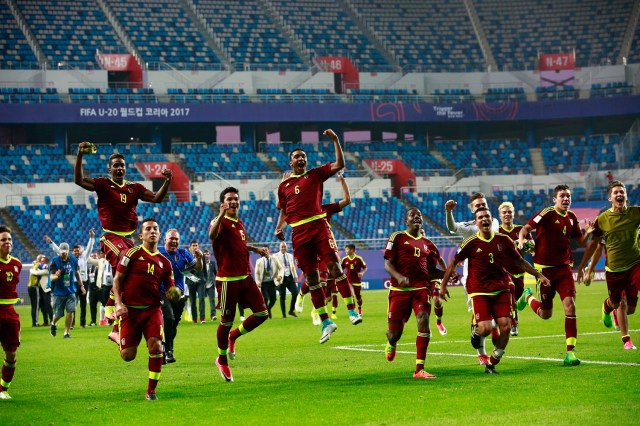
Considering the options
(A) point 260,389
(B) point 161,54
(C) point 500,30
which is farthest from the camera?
(C) point 500,30

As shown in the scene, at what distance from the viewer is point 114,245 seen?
15.6 meters

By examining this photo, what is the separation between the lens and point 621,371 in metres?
14.1

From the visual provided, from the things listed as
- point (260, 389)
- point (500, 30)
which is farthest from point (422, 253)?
point (500, 30)

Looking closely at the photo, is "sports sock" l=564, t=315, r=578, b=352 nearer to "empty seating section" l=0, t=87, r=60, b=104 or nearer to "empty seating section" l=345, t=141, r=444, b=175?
"empty seating section" l=0, t=87, r=60, b=104

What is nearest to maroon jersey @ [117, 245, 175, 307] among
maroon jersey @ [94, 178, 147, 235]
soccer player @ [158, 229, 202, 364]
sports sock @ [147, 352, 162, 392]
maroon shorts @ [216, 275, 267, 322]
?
sports sock @ [147, 352, 162, 392]

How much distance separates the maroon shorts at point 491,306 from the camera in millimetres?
14297

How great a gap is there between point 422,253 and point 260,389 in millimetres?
3209

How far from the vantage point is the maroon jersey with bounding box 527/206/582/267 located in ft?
53.3

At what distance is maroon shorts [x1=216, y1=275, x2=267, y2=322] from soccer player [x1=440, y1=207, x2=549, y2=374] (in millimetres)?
2923

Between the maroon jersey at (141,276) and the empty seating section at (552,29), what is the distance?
63.4 meters

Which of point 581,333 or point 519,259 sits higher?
point 519,259

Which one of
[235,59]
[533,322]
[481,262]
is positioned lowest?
[533,322]

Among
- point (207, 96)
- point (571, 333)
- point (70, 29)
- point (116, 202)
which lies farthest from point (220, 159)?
point (571, 333)

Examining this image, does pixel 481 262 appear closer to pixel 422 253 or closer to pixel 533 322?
pixel 422 253
